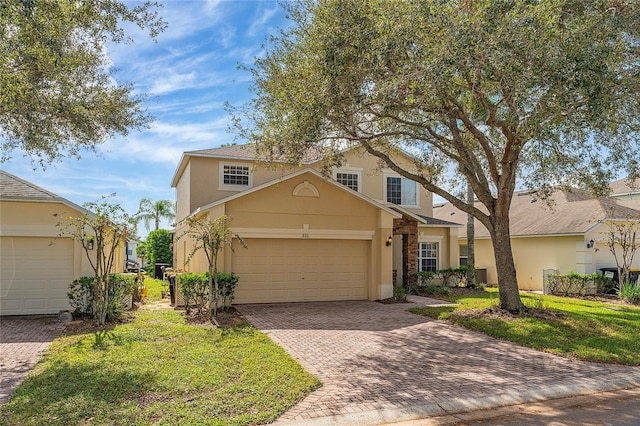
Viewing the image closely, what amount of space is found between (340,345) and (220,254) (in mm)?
6137

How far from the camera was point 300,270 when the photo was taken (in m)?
15.4

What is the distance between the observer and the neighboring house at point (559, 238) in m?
19.4

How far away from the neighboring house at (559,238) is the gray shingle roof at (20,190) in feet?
58.1

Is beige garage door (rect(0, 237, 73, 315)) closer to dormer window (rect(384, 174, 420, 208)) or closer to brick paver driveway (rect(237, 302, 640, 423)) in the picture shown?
brick paver driveway (rect(237, 302, 640, 423))

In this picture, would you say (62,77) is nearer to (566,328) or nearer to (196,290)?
(196,290)

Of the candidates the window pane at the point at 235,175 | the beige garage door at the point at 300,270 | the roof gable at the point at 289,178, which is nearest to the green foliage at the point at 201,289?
the beige garage door at the point at 300,270

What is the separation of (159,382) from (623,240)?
18.2m

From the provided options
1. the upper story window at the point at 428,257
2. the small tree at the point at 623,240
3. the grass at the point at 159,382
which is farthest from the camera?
the upper story window at the point at 428,257

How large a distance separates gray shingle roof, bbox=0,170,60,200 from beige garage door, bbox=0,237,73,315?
1.22 metres

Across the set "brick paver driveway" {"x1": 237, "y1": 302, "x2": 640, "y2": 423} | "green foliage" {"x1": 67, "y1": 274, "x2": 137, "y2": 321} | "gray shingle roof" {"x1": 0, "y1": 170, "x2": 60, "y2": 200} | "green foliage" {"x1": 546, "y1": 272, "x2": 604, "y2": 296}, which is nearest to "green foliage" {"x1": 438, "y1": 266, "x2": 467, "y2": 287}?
"green foliage" {"x1": 546, "y1": 272, "x2": 604, "y2": 296}

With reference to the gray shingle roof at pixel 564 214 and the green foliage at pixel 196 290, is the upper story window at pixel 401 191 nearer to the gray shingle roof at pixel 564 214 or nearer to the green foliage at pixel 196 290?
the gray shingle roof at pixel 564 214

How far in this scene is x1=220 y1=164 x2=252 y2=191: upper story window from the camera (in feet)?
61.7

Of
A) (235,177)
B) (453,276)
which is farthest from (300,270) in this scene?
(453,276)

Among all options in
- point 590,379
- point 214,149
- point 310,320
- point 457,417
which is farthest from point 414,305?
point 214,149
